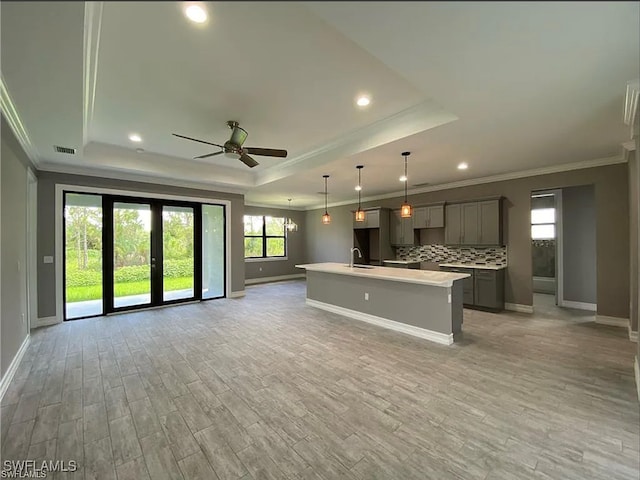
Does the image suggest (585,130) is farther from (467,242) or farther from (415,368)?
(415,368)

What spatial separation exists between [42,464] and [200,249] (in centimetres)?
499

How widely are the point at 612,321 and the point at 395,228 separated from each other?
4384mm

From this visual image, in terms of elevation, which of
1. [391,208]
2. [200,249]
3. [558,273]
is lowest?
[558,273]

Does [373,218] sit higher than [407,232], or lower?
higher

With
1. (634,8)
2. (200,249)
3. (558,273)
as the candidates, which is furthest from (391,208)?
(634,8)

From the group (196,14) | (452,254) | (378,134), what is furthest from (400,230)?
(196,14)

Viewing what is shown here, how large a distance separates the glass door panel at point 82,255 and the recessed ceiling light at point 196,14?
4.93 metres

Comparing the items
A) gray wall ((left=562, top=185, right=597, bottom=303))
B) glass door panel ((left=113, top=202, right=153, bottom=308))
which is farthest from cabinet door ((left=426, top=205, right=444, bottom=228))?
glass door panel ((left=113, top=202, right=153, bottom=308))

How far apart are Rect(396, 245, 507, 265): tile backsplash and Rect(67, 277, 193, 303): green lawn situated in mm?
5633

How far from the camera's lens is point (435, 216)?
20.9ft

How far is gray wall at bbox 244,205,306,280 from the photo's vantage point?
934 centimetres

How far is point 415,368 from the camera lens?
2.99 metres

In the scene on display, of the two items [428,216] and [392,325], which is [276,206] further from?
[392,325]

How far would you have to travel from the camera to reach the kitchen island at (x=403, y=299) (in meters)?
3.76
